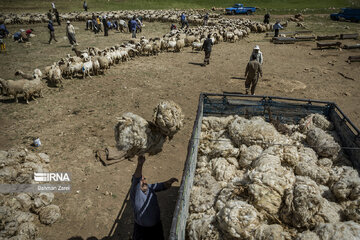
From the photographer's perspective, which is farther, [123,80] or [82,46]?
[82,46]

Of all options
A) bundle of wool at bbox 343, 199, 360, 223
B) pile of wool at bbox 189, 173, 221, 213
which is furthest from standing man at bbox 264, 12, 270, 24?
bundle of wool at bbox 343, 199, 360, 223

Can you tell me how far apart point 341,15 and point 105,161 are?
39.3 m

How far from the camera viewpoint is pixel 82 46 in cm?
1967

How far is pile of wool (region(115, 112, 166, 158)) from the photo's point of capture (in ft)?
16.1

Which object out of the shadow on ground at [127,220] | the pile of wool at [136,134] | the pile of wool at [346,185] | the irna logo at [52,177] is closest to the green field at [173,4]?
the pile of wool at [346,185]

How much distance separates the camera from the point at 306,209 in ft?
10.2

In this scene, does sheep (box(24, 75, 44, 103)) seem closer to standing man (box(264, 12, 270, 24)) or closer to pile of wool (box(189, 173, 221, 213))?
pile of wool (box(189, 173, 221, 213))

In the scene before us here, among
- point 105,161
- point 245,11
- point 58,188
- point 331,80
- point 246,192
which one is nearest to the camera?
point 246,192

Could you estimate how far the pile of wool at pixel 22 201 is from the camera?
4.63 metres

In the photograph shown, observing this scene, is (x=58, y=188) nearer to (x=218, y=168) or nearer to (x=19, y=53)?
(x=218, y=168)

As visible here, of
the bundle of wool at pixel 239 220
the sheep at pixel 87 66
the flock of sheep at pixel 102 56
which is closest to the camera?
the bundle of wool at pixel 239 220

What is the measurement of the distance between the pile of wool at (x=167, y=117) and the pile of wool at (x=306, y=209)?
2.51 metres

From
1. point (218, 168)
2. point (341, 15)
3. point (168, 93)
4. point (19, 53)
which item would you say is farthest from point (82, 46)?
point (341, 15)

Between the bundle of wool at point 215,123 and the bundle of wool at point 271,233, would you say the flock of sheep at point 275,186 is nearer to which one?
the bundle of wool at point 271,233
